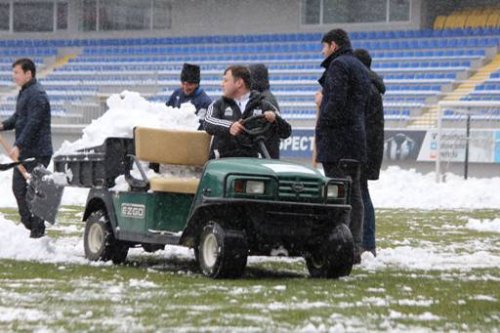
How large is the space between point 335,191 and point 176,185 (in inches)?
49.5

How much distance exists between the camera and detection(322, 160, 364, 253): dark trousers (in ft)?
34.5

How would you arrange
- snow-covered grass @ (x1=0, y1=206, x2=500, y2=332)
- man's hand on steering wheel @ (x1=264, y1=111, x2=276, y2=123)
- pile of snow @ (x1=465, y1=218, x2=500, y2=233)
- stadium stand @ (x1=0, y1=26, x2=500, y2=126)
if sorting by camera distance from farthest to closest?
stadium stand @ (x1=0, y1=26, x2=500, y2=126), pile of snow @ (x1=465, y1=218, x2=500, y2=233), man's hand on steering wheel @ (x1=264, y1=111, x2=276, y2=123), snow-covered grass @ (x1=0, y1=206, x2=500, y2=332)

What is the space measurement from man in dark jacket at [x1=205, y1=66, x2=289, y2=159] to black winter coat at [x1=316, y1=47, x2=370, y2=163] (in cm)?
57

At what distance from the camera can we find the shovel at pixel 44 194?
36.6 feet

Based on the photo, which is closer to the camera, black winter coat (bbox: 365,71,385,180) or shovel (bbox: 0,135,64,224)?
shovel (bbox: 0,135,64,224)

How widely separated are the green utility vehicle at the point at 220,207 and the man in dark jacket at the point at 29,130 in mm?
1881

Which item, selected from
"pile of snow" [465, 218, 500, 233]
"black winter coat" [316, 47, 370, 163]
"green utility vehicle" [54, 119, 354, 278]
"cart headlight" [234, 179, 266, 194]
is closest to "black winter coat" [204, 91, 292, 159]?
"green utility vehicle" [54, 119, 354, 278]

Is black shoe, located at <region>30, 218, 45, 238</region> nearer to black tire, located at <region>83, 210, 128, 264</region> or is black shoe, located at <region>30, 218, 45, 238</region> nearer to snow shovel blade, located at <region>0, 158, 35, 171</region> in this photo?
snow shovel blade, located at <region>0, 158, 35, 171</region>

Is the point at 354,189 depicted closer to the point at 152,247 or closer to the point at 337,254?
the point at 337,254

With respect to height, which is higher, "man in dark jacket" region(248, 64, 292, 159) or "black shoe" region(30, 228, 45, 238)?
"man in dark jacket" region(248, 64, 292, 159)

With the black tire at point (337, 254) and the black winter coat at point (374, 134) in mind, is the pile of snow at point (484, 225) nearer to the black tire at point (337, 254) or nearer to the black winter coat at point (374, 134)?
the black winter coat at point (374, 134)

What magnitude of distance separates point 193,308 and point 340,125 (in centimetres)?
362

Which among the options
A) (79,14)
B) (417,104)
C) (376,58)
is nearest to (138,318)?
(417,104)

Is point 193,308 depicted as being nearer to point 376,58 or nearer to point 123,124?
point 123,124
